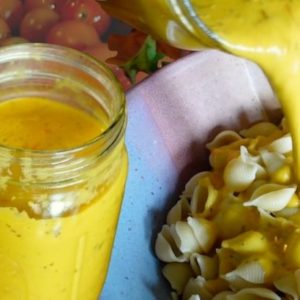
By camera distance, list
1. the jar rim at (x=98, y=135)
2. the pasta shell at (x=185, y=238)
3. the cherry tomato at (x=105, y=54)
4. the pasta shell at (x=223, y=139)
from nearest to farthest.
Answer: the jar rim at (x=98, y=135) → the pasta shell at (x=185, y=238) → the pasta shell at (x=223, y=139) → the cherry tomato at (x=105, y=54)

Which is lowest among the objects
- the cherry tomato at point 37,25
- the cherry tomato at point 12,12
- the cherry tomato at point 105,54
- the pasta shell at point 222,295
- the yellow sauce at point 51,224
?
the pasta shell at point 222,295

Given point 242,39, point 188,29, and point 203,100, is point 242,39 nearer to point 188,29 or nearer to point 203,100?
point 188,29

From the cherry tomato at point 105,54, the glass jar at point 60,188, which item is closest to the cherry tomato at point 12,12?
the cherry tomato at point 105,54

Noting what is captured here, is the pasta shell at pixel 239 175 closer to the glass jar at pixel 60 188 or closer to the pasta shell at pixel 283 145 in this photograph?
the pasta shell at pixel 283 145

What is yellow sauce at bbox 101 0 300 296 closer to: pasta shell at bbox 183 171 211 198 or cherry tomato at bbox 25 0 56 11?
pasta shell at bbox 183 171 211 198

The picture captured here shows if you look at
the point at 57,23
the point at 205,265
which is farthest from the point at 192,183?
the point at 57,23

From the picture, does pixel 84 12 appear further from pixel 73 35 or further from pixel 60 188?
pixel 60 188
